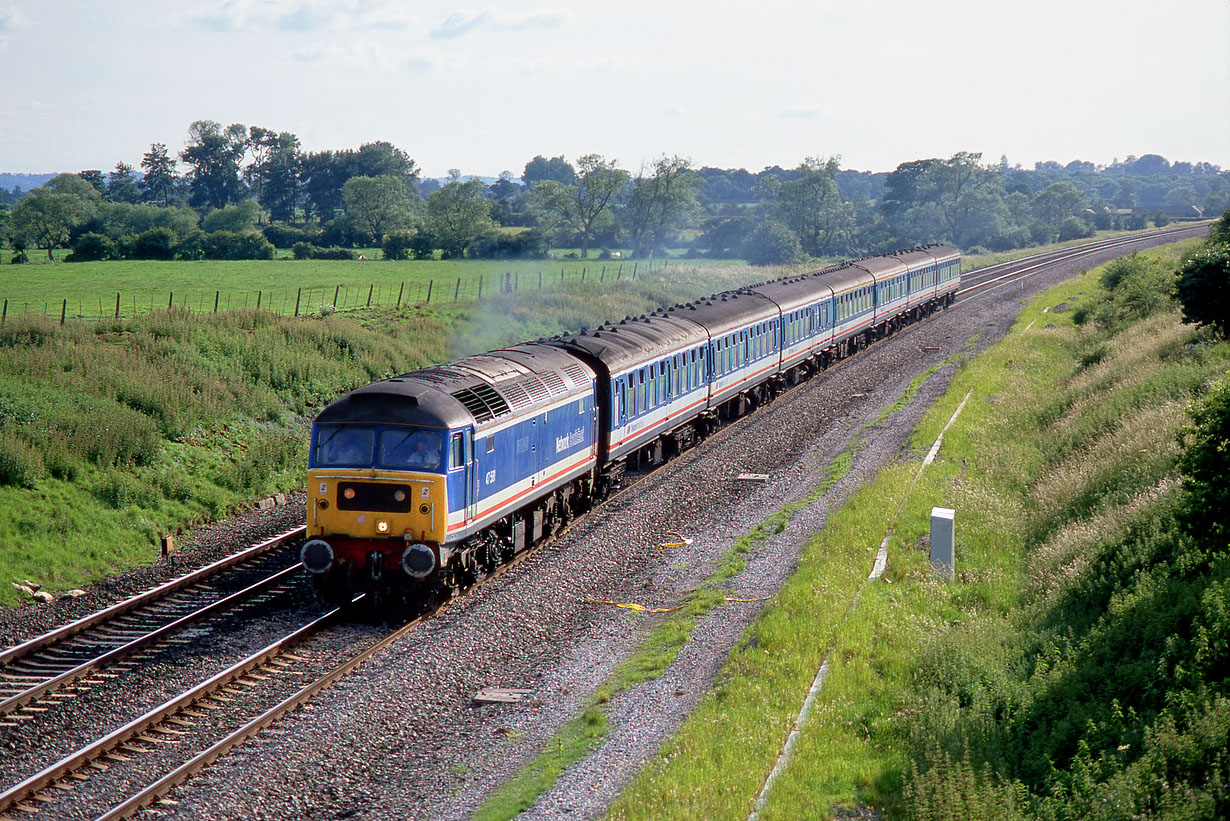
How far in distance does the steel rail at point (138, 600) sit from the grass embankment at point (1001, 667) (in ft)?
29.9

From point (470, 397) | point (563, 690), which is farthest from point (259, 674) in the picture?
point (470, 397)

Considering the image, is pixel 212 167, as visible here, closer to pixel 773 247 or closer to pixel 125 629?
pixel 773 247

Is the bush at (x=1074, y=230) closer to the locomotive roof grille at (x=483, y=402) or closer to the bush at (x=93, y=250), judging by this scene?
the bush at (x=93, y=250)

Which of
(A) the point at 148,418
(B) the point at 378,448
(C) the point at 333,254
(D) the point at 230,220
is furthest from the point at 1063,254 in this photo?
(B) the point at 378,448

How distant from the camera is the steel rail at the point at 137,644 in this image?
515 inches

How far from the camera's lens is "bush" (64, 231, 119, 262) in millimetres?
64625

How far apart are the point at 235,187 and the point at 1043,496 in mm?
117572

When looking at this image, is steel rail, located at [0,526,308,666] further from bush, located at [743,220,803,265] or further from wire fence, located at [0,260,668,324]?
bush, located at [743,220,803,265]

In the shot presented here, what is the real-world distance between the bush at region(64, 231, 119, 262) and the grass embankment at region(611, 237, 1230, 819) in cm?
5706

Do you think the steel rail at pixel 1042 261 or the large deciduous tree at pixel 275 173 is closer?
the steel rail at pixel 1042 261

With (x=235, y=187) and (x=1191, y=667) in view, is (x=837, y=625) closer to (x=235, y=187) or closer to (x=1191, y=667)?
(x=1191, y=667)

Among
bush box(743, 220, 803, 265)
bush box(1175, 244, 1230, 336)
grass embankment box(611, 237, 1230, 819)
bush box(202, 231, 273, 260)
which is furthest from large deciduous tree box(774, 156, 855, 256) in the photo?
grass embankment box(611, 237, 1230, 819)

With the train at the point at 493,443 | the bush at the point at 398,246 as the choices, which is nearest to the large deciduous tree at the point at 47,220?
the bush at the point at 398,246

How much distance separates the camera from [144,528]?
20.8m
